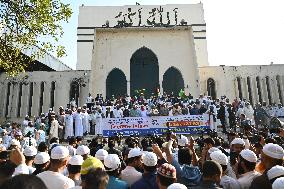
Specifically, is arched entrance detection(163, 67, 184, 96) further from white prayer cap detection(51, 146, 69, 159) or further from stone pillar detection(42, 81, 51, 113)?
white prayer cap detection(51, 146, 69, 159)

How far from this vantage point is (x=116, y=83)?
26609 mm

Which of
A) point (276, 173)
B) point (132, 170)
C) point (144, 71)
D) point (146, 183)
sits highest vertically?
point (144, 71)

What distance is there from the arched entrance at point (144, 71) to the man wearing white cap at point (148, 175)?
74.6ft

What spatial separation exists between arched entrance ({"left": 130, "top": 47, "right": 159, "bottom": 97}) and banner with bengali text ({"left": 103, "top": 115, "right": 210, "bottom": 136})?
11077mm

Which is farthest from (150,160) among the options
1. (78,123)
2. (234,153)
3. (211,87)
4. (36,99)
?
(36,99)

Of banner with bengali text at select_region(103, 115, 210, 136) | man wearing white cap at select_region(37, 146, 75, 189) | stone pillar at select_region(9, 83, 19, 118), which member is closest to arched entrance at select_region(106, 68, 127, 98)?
stone pillar at select_region(9, 83, 19, 118)

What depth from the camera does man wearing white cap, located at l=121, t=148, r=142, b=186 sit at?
4546mm

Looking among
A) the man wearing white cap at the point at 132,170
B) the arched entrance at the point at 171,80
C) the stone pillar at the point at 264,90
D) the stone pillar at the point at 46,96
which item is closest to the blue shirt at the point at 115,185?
the man wearing white cap at the point at 132,170

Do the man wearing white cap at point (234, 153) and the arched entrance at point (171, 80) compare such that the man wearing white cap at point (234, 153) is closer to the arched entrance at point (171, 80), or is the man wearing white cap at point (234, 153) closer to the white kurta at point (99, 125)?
the white kurta at point (99, 125)

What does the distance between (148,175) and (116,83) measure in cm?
2254

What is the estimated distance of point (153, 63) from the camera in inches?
1085

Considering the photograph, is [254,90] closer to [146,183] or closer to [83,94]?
[83,94]

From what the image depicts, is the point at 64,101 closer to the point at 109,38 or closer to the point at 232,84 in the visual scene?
the point at 109,38

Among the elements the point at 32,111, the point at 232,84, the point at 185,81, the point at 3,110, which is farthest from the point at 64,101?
the point at 232,84
